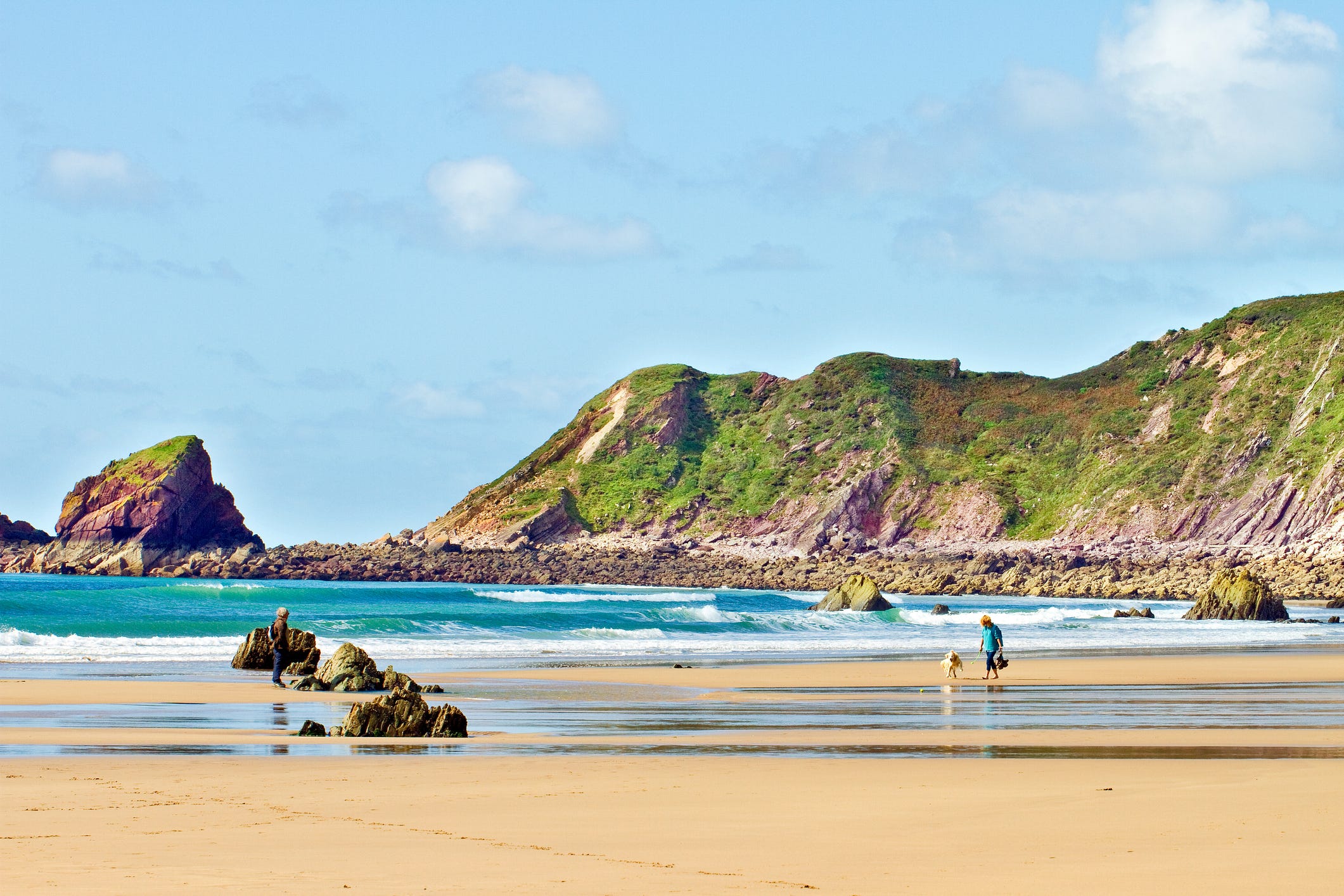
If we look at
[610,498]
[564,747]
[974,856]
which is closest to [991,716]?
[564,747]

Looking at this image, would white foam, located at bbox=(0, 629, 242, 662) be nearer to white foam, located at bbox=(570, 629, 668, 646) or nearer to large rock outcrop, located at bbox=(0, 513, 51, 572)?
white foam, located at bbox=(570, 629, 668, 646)

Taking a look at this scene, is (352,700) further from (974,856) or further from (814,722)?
(974,856)

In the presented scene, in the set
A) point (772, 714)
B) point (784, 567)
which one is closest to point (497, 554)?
point (784, 567)

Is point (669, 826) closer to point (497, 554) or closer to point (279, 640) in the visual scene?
point (279, 640)

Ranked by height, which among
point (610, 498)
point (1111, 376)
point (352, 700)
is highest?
point (1111, 376)

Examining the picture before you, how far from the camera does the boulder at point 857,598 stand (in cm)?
6122

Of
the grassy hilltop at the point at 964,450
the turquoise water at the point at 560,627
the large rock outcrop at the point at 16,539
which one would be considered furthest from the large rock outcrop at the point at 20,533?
the turquoise water at the point at 560,627

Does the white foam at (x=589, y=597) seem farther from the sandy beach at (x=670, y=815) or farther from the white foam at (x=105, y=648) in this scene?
the sandy beach at (x=670, y=815)

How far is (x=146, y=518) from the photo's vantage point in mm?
114500

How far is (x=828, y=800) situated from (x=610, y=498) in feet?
424

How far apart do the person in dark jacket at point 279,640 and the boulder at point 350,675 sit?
81 centimetres

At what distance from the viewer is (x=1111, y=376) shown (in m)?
138

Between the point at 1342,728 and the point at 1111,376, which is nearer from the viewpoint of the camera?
the point at 1342,728

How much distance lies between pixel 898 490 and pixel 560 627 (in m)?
84.5
